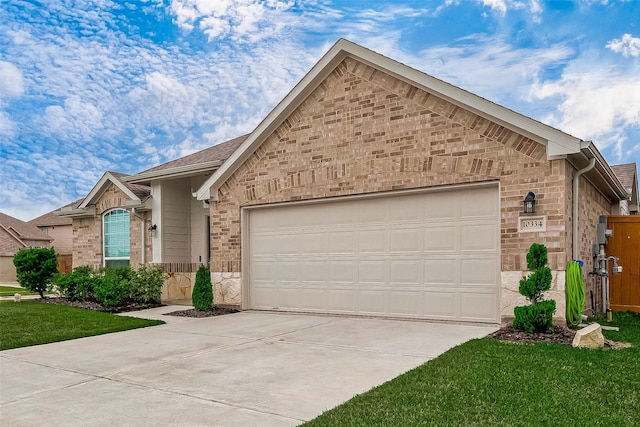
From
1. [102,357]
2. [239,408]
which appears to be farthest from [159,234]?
[239,408]

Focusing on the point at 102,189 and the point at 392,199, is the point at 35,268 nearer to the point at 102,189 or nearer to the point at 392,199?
the point at 102,189

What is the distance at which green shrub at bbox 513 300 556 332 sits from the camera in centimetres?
747

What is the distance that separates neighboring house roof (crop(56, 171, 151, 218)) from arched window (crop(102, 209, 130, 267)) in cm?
71

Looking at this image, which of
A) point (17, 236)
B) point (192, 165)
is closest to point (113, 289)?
point (192, 165)

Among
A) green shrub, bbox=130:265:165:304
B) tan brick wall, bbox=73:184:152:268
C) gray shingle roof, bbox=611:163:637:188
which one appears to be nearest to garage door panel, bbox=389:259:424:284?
green shrub, bbox=130:265:165:304

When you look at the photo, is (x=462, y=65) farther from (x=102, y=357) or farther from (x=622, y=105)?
(x=102, y=357)

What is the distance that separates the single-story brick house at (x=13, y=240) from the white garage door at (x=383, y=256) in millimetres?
26340

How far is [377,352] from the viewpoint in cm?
676

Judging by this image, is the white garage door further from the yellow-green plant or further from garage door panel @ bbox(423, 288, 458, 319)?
the yellow-green plant

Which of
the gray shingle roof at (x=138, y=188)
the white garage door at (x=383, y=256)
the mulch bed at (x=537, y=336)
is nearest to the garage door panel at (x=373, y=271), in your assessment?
the white garage door at (x=383, y=256)

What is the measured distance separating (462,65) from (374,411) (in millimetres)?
14255

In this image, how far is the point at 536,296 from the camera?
7793 millimetres

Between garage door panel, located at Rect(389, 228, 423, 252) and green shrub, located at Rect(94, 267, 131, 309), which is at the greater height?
garage door panel, located at Rect(389, 228, 423, 252)

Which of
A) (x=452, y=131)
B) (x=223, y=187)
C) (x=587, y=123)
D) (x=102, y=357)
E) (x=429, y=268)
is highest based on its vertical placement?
(x=587, y=123)
